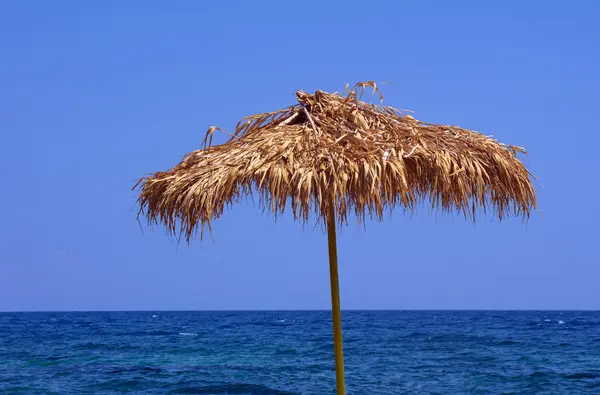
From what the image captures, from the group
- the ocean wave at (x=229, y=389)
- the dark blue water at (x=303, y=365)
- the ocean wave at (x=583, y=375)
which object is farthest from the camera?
the ocean wave at (x=583, y=375)

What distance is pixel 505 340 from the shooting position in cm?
2747

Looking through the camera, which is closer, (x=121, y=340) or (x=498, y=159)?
(x=498, y=159)

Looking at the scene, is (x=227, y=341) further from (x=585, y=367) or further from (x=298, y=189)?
(x=298, y=189)

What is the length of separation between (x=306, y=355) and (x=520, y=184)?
17676 millimetres

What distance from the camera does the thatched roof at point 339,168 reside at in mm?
4125

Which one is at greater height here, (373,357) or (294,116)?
(294,116)

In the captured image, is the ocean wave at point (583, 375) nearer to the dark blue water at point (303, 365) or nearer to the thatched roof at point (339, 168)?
the dark blue water at point (303, 365)

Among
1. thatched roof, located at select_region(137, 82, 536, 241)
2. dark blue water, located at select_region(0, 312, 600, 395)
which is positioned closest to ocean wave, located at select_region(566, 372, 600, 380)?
dark blue water, located at select_region(0, 312, 600, 395)

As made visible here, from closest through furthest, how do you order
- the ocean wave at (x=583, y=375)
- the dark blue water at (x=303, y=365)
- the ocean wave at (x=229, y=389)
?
1. the ocean wave at (x=229, y=389)
2. the dark blue water at (x=303, y=365)
3. the ocean wave at (x=583, y=375)

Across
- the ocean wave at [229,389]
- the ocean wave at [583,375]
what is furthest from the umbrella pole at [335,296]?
the ocean wave at [583,375]

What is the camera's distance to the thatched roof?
162 inches

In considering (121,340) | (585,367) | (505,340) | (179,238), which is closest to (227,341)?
(121,340)

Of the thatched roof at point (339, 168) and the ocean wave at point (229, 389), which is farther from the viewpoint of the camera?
the ocean wave at point (229, 389)

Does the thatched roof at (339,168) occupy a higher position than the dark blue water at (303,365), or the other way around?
the thatched roof at (339,168)
